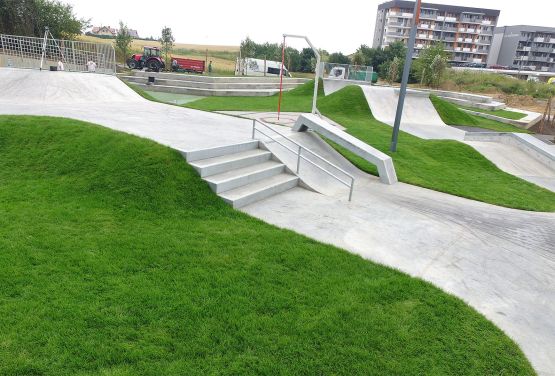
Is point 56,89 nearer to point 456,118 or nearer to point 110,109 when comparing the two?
point 110,109

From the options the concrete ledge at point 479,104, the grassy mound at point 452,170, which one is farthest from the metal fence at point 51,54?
the concrete ledge at point 479,104

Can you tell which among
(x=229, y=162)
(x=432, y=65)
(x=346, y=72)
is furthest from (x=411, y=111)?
(x=432, y=65)

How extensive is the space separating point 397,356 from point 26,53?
21.6 m

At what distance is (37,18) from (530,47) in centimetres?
10334

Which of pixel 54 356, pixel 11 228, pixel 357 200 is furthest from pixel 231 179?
pixel 54 356

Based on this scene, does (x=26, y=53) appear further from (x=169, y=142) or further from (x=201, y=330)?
(x=201, y=330)

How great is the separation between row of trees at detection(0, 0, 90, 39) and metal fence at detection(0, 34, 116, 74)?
26744 millimetres

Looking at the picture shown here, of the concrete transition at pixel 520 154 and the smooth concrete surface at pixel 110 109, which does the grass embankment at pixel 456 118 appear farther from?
the smooth concrete surface at pixel 110 109

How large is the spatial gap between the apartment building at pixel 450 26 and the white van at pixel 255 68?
181 feet

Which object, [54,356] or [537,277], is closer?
[54,356]

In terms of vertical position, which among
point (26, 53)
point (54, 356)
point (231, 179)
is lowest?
point (54, 356)

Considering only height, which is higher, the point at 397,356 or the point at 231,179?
the point at 231,179

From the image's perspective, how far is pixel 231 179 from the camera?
723 centimetres

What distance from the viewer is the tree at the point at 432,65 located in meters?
40.8
